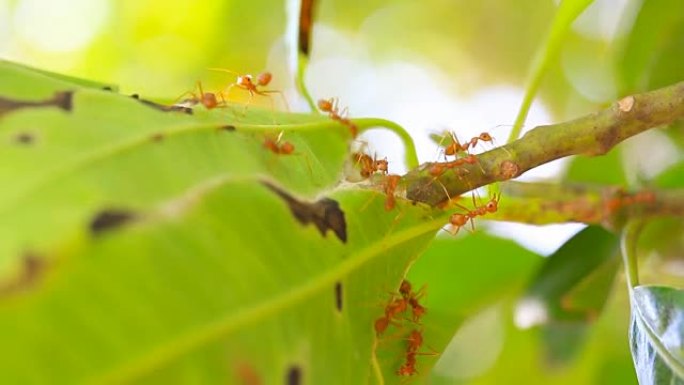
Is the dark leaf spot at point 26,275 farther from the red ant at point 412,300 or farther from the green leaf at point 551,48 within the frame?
the green leaf at point 551,48

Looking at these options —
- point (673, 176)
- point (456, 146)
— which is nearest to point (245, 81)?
point (456, 146)

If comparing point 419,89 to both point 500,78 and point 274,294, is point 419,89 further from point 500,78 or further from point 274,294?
point 274,294

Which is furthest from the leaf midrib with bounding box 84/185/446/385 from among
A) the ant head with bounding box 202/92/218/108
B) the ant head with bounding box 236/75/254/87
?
the ant head with bounding box 236/75/254/87

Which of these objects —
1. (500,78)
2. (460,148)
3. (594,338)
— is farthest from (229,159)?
(500,78)

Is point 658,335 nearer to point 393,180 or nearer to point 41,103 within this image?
point 393,180

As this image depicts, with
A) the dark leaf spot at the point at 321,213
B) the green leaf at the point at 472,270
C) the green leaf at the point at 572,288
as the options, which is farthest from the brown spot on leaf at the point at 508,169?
the green leaf at the point at 472,270

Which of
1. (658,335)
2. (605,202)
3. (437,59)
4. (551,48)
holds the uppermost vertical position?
(437,59)
